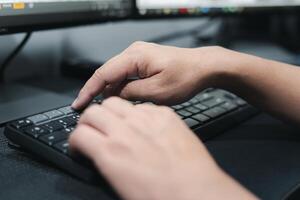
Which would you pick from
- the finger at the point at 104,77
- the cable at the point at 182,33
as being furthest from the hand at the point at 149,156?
the cable at the point at 182,33

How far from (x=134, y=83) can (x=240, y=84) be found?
0.43 feet

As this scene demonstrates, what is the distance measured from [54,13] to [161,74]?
24 cm

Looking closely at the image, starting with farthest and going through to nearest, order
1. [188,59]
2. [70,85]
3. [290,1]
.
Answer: [290,1] → [70,85] → [188,59]

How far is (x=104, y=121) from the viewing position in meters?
0.34

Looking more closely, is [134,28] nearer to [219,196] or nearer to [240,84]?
[240,84]

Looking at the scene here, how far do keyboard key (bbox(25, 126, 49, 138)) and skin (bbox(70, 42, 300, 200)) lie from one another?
51 millimetres

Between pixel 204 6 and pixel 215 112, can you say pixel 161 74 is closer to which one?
pixel 215 112

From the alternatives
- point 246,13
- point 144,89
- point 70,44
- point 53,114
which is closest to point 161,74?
point 144,89

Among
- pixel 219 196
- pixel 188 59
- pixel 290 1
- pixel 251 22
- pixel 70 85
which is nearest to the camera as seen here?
pixel 219 196

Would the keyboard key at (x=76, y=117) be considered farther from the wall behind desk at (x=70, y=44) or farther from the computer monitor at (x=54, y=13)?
the wall behind desk at (x=70, y=44)

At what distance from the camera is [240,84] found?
490 millimetres

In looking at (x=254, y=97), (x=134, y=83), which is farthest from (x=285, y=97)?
(x=134, y=83)

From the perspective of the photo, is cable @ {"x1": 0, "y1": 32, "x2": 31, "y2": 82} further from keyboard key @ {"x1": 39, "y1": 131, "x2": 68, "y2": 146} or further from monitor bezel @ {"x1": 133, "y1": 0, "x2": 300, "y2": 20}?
keyboard key @ {"x1": 39, "y1": 131, "x2": 68, "y2": 146}

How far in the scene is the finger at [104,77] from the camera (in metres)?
0.45
